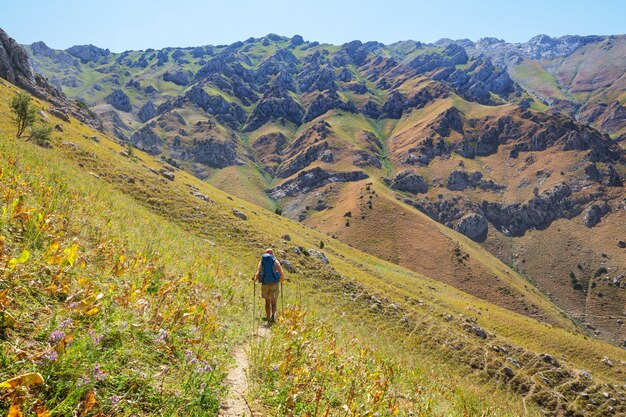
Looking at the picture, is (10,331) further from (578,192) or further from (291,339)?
(578,192)

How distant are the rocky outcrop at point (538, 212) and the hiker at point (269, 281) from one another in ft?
634

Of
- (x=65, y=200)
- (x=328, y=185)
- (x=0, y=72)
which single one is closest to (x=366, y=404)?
(x=65, y=200)

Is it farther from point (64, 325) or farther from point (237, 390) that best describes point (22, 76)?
point (237, 390)

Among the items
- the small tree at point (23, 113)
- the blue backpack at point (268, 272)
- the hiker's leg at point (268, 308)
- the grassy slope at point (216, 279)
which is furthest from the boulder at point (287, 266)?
the small tree at point (23, 113)

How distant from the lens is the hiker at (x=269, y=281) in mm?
12312

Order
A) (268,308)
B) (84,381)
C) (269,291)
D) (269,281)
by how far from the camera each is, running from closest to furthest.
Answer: (84,381), (268,308), (269,291), (269,281)

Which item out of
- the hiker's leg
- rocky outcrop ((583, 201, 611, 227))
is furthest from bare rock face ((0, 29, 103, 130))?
rocky outcrop ((583, 201, 611, 227))

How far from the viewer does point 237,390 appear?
5.37 meters

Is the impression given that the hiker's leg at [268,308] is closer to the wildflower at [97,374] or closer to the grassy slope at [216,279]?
the grassy slope at [216,279]

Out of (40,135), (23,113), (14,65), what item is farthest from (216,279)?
(14,65)

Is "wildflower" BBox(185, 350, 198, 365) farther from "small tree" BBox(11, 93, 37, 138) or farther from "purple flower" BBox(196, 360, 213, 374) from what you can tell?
"small tree" BBox(11, 93, 37, 138)

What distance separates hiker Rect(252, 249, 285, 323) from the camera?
485 inches

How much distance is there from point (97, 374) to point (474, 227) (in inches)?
7550

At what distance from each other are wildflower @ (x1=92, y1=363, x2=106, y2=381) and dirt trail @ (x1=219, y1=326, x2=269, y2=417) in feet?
4.98
